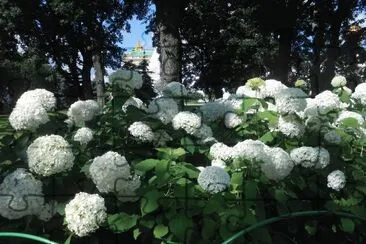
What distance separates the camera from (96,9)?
20.4 metres

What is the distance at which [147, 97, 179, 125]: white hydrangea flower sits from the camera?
2797mm

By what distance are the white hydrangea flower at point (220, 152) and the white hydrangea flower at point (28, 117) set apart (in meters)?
0.86

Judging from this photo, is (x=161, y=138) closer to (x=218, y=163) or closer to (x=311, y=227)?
(x=218, y=163)

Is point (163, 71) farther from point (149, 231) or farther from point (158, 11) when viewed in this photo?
point (149, 231)

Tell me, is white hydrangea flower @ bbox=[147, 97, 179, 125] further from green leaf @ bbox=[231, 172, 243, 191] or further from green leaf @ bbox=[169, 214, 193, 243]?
green leaf @ bbox=[169, 214, 193, 243]

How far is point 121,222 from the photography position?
226cm

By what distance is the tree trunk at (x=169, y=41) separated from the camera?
27.9ft

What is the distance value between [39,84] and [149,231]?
301 cm

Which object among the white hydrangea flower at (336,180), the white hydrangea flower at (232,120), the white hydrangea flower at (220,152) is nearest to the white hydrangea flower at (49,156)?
the white hydrangea flower at (220,152)

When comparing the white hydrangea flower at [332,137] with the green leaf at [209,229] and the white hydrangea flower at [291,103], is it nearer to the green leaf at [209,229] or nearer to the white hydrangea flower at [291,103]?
the white hydrangea flower at [291,103]

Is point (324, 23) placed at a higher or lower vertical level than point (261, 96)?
higher

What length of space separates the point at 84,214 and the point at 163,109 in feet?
2.89

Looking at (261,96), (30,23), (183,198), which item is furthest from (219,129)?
(30,23)

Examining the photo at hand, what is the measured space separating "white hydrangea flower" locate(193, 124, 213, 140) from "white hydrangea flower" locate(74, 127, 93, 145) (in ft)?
1.84
